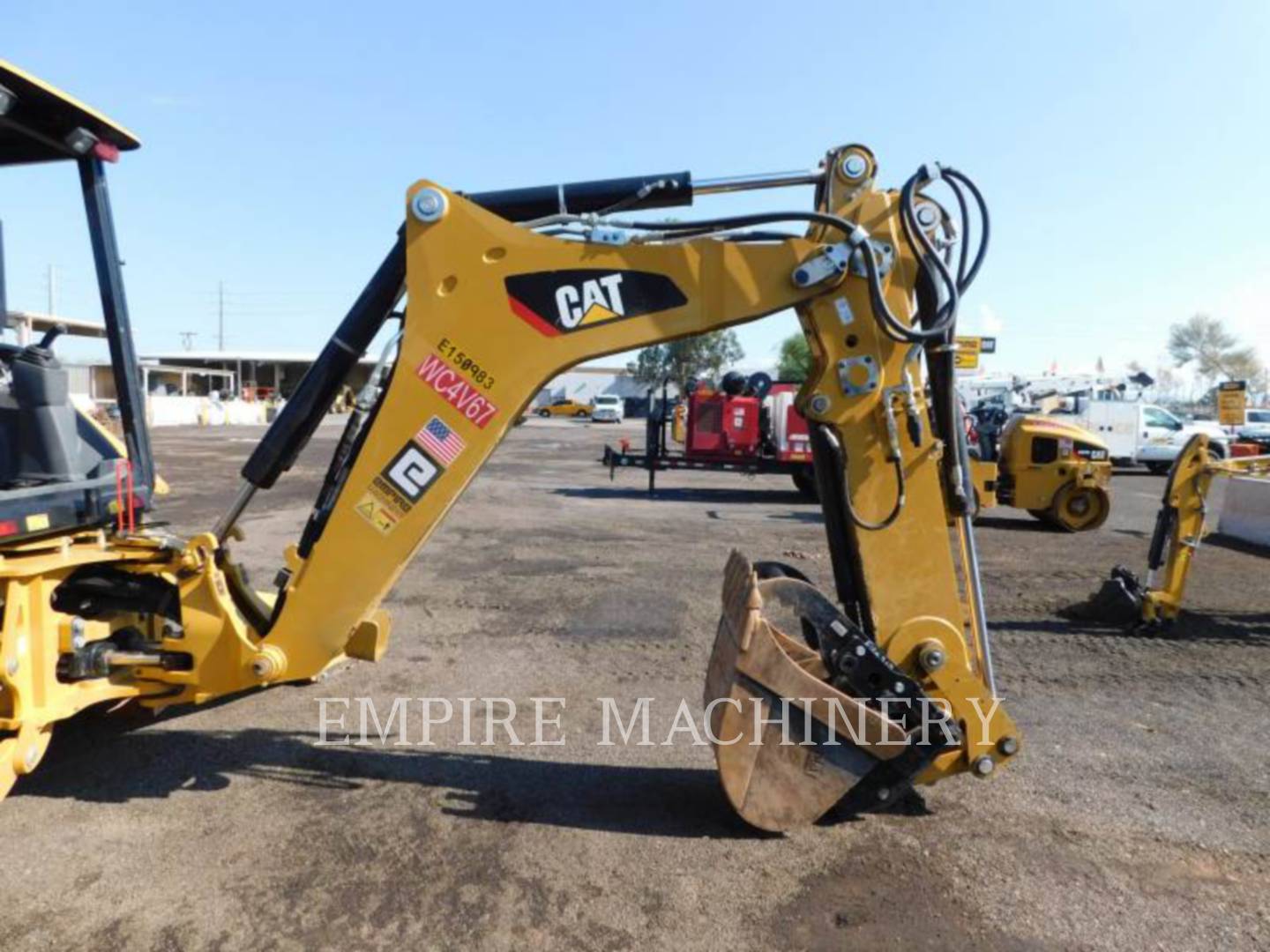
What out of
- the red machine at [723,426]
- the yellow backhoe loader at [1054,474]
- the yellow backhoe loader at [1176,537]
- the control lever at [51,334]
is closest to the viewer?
the control lever at [51,334]

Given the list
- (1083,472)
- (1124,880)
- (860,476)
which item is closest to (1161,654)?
(1124,880)

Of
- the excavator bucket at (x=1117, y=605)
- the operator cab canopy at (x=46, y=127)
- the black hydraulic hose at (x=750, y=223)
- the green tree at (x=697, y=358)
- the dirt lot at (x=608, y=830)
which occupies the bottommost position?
the dirt lot at (x=608, y=830)

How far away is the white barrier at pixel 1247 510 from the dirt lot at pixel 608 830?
1.48m

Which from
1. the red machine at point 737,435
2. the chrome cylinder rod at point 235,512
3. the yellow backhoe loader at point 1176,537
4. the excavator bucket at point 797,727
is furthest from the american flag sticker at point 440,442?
the red machine at point 737,435

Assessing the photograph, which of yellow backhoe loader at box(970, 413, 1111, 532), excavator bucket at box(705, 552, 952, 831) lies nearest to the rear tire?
yellow backhoe loader at box(970, 413, 1111, 532)

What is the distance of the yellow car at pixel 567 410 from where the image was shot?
201 ft

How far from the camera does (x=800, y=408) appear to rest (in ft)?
11.5

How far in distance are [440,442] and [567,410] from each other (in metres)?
58.3

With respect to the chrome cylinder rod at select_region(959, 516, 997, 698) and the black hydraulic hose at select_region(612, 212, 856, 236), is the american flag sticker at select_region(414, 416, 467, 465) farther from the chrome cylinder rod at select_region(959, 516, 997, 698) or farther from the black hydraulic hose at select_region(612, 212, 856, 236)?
the chrome cylinder rod at select_region(959, 516, 997, 698)

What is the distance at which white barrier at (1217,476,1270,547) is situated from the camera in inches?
292

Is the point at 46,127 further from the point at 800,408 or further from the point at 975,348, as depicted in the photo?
the point at 975,348

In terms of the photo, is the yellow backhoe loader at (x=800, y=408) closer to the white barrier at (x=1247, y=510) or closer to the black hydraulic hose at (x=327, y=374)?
the black hydraulic hose at (x=327, y=374)

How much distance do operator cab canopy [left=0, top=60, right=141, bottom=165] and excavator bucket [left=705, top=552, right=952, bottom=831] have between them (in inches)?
130
